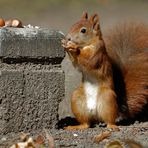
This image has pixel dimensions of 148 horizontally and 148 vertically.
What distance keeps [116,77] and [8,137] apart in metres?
1.37

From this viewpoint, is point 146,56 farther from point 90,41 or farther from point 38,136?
point 38,136

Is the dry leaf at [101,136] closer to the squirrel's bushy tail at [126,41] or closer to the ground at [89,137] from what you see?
the ground at [89,137]

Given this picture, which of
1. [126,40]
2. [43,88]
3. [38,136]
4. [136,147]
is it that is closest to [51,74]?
[43,88]

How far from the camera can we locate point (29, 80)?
6.27 metres

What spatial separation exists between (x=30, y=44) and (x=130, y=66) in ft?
3.91

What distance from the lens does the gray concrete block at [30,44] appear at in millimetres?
6152

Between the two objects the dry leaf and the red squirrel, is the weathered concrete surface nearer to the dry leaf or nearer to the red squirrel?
the red squirrel

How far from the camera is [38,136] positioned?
5.91m

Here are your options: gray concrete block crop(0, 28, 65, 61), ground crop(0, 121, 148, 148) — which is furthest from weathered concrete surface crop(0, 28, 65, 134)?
ground crop(0, 121, 148, 148)

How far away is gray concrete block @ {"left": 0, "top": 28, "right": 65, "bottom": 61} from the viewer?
6152mm

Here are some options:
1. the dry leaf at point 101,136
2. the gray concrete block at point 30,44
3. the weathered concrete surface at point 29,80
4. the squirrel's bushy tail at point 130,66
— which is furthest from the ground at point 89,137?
the gray concrete block at point 30,44

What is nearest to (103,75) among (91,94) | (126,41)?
(91,94)

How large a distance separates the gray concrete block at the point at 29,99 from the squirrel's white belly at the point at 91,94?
0.98 ft

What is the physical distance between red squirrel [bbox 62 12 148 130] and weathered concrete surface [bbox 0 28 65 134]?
0.17m
